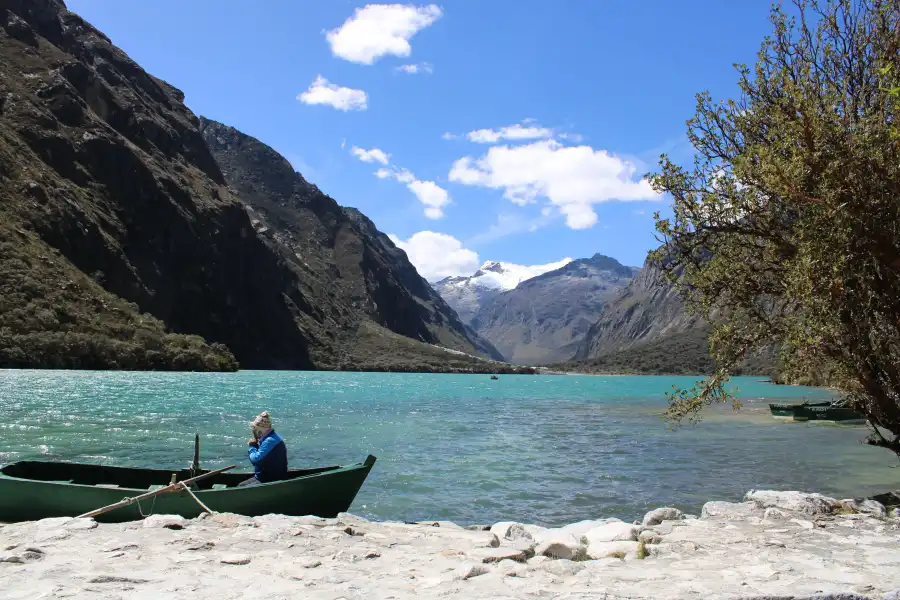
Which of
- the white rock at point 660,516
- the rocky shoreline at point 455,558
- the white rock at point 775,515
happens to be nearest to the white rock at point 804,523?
the rocky shoreline at point 455,558

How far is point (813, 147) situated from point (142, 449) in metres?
32.8

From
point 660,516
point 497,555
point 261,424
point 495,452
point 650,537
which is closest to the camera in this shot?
point 497,555

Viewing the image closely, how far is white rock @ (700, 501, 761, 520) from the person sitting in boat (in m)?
11.6

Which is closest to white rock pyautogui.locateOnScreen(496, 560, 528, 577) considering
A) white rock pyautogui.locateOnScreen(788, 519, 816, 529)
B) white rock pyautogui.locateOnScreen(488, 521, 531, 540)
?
white rock pyautogui.locateOnScreen(488, 521, 531, 540)

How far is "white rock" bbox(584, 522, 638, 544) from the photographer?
547 inches

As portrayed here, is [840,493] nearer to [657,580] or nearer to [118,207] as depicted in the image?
[657,580]

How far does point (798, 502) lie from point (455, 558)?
34.9 feet

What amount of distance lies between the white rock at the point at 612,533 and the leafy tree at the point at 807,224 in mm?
5193

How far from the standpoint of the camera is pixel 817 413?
189ft

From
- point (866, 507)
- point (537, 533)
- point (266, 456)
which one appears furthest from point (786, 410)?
point (266, 456)

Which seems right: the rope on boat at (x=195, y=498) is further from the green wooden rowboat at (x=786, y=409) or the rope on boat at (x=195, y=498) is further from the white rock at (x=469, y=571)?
the green wooden rowboat at (x=786, y=409)

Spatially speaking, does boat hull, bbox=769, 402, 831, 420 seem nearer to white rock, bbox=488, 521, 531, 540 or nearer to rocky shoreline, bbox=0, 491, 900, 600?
rocky shoreline, bbox=0, 491, 900, 600

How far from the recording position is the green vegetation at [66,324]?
126188mm

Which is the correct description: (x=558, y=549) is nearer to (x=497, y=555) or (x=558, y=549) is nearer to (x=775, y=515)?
(x=497, y=555)
